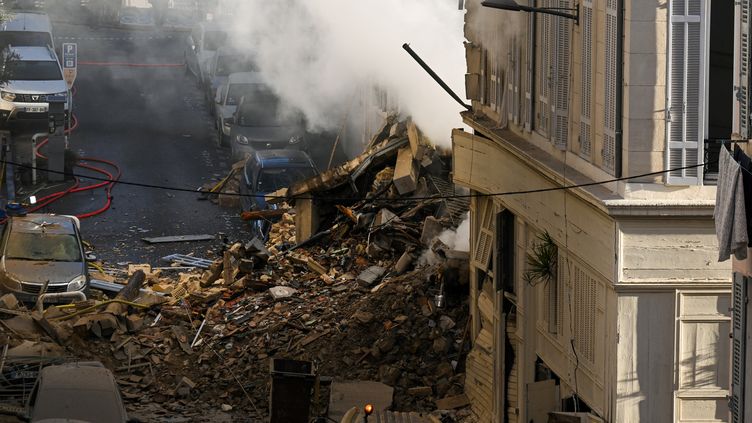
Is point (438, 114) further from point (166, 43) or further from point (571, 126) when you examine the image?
point (166, 43)

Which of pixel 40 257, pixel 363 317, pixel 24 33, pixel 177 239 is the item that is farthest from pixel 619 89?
pixel 24 33

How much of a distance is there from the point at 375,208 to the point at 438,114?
8.09ft

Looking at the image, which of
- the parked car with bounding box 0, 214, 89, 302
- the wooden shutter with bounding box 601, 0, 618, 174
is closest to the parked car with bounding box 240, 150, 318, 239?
the parked car with bounding box 0, 214, 89, 302

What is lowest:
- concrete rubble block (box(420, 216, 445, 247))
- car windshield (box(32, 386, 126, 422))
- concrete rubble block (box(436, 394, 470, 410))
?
concrete rubble block (box(436, 394, 470, 410))

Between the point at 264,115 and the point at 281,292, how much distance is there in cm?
1182

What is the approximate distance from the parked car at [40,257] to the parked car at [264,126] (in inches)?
327

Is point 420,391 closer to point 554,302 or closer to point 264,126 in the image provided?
point 554,302

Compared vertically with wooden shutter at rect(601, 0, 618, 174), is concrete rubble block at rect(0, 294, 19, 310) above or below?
below

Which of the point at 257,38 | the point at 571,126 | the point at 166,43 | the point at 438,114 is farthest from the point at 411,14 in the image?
the point at 166,43

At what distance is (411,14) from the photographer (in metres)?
28.0

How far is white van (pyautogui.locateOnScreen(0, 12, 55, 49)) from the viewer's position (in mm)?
35969

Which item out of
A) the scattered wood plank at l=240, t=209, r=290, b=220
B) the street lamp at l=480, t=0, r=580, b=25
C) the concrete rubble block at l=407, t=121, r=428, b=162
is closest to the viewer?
the street lamp at l=480, t=0, r=580, b=25

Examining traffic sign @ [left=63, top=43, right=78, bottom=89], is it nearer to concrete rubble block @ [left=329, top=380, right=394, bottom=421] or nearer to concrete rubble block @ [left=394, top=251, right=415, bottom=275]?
concrete rubble block @ [left=394, top=251, right=415, bottom=275]

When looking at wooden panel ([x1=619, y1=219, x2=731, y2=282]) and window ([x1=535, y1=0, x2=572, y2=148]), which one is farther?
window ([x1=535, y1=0, x2=572, y2=148])
